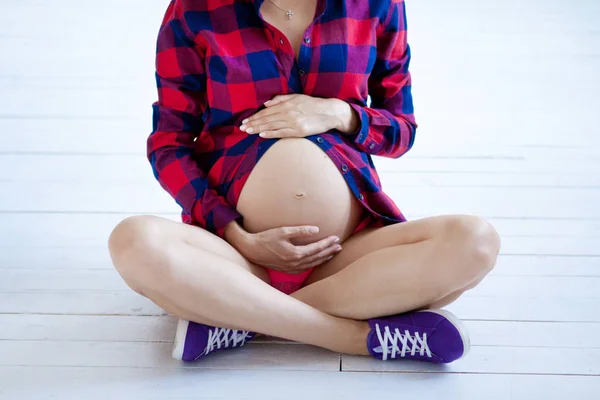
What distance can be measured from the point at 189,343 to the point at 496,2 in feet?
9.94

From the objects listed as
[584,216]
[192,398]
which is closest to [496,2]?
[584,216]

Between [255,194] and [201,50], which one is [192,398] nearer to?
[255,194]

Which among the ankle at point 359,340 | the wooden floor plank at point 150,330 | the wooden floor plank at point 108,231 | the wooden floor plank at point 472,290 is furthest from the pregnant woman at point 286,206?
the wooden floor plank at point 108,231

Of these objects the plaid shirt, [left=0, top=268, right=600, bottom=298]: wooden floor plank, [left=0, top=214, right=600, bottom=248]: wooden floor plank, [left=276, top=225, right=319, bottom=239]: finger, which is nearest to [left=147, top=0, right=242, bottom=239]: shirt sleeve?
the plaid shirt

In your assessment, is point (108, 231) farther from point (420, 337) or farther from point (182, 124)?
point (420, 337)

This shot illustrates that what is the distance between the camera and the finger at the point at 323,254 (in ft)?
5.23

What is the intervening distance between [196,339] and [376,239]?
383 mm

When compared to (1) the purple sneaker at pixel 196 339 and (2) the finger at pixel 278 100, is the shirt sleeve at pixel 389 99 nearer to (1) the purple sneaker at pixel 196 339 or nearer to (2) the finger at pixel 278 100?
(2) the finger at pixel 278 100

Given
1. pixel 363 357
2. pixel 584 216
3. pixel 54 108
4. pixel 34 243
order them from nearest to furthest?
pixel 363 357
pixel 34 243
pixel 584 216
pixel 54 108

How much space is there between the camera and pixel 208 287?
4.83 feet

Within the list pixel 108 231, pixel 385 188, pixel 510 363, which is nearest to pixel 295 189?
pixel 510 363

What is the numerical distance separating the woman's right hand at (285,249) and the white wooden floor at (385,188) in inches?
6.3

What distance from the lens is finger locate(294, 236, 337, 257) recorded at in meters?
1.56

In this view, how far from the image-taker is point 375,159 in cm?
261
